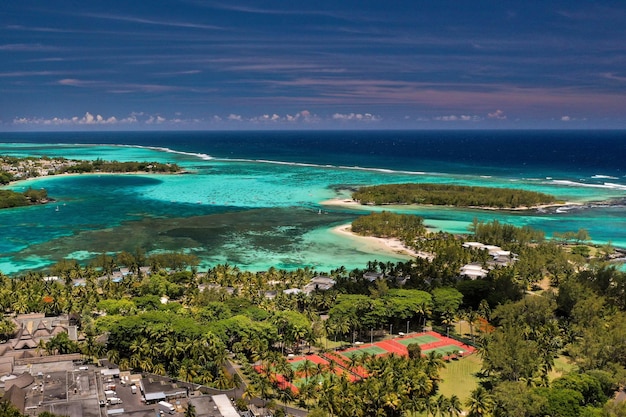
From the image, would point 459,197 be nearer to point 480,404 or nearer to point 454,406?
point 454,406

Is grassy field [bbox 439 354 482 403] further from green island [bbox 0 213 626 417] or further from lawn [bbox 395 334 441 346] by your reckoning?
lawn [bbox 395 334 441 346]

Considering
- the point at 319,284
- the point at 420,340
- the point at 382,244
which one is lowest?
the point at 420,340

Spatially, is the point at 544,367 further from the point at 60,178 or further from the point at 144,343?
the point at 60,178

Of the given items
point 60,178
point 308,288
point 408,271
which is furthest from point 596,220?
point 60,178

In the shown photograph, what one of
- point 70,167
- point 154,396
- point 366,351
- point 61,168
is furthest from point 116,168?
point 154,396

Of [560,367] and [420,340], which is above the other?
[560,367]

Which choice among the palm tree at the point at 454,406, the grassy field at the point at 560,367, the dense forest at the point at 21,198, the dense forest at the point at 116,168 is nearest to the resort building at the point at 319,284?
the grassy field at the point at 560,367
